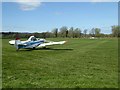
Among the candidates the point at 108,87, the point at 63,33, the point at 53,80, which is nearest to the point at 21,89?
the point at 53,80

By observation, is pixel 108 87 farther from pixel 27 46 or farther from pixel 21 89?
pixel 27 46

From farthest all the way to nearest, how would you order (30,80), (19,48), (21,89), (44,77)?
(19,48)
(44,77)
(30,80)
(21,89)

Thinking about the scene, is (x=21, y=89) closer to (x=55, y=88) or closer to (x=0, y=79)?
(x=55, y=88)

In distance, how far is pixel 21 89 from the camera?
898cm

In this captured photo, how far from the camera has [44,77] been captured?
1147cm

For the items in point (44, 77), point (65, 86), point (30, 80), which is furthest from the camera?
point (44, 77)

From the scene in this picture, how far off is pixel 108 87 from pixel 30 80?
310cm

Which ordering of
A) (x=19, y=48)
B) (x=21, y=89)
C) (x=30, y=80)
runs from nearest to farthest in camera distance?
(x=21, y=89), (x=30, y=80), (x=19, y=48)

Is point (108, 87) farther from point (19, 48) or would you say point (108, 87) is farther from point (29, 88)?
point (19, 48)

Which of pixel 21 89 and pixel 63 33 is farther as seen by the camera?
pixel 63 33

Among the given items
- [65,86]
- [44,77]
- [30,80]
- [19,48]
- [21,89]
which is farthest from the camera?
[19,48]

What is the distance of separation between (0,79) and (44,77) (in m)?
1.87

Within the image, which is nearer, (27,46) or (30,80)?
(30,80)

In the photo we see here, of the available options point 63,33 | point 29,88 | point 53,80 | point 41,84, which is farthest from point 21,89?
point 63,33
